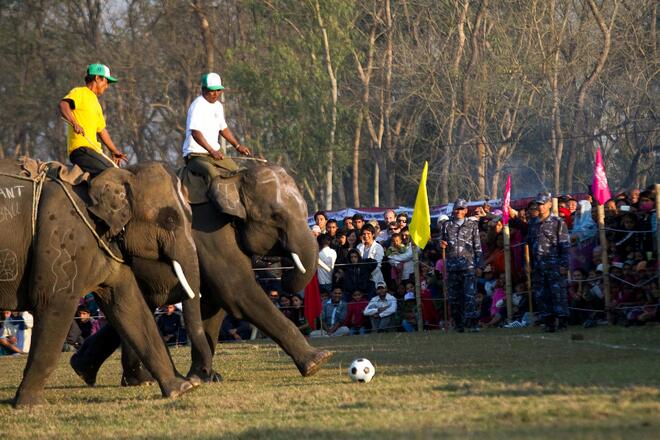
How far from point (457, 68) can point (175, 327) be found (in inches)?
1110

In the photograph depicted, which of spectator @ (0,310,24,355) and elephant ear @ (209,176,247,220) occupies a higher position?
elephant ear @ (209,176,247,220)

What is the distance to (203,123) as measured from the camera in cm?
1338

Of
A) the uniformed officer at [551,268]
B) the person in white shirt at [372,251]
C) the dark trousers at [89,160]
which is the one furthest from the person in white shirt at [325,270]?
the dark trousers at [89,160]

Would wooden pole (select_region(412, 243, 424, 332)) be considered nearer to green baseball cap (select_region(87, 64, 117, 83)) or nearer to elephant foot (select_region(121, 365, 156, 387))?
elephant foot (select_region(121, 365, 156, 387))

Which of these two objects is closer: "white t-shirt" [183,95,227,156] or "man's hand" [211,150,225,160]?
"man's hand" [211,150,225,160]

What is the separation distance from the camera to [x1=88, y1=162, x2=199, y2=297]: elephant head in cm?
1124

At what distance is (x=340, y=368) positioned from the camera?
43.4ft

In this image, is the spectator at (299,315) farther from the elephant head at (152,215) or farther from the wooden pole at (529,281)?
the elephant head at (152,215)

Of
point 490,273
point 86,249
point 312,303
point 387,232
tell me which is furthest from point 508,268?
point 86,249

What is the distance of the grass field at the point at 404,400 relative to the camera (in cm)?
795

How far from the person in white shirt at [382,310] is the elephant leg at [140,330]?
10.7 meters

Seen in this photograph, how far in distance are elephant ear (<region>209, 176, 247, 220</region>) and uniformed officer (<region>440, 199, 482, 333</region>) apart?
299 inches

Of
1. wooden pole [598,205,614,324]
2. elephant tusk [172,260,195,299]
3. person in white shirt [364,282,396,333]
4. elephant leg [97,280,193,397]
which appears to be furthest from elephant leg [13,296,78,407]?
person in white shirt [364,282,396,333]

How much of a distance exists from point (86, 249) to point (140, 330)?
0.91 metres
